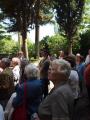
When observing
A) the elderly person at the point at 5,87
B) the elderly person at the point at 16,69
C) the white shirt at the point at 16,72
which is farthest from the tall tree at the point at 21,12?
the elderly person at the point at 5,87

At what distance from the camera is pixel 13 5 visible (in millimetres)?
34094

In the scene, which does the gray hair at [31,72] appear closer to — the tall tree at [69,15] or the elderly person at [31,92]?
the elderly person at [31,92]

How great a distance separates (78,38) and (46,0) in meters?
6.41

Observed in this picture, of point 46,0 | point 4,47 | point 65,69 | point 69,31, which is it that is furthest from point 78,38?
point 65,69

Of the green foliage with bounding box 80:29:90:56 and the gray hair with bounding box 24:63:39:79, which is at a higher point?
the gray hair with bounding box 24:63:39:79

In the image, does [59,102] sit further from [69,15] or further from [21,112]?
[69,15]

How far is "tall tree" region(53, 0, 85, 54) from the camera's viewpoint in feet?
134

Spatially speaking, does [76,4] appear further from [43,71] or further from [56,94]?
[56,94]

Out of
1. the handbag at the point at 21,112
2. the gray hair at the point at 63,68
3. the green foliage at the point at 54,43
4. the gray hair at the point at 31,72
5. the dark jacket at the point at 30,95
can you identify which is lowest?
the green foliage at the point at 54,43

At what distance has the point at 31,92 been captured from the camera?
238 inches

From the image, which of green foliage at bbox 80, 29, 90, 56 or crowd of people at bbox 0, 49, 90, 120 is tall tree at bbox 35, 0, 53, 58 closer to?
green foliage at bbox 80, 29, 90, 56

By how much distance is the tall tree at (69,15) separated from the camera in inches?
1603

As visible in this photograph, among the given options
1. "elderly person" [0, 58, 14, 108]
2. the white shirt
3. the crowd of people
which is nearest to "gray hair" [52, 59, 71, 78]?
the crowd of people

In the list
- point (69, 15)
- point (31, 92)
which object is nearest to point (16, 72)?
point (31, 92)
